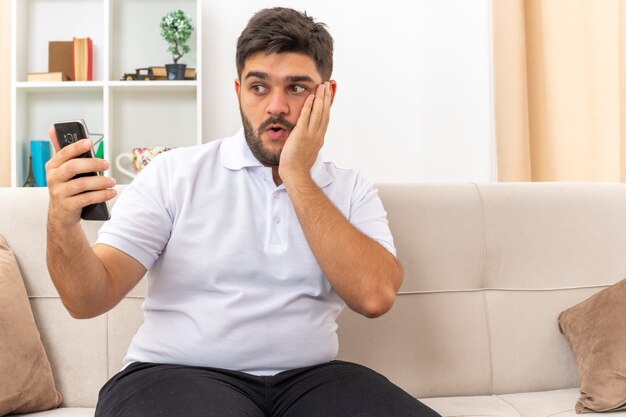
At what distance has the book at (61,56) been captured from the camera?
129 inches

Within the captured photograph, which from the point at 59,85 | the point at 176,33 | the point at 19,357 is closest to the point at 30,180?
the point at 59,85

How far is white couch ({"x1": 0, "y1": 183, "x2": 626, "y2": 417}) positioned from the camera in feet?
5.48

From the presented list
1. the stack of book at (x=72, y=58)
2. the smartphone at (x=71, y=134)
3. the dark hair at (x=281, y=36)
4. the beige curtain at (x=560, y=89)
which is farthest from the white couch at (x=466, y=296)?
the stack of book at (x=72, y=58)

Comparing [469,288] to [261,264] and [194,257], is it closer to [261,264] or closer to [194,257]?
[261,264]

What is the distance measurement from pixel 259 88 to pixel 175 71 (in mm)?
1724

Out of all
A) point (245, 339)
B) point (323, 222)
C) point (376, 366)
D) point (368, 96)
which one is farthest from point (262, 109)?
point (368, 96)

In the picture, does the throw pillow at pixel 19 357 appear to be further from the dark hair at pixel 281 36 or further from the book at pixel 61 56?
the book at pixel 61 56

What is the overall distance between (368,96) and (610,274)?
5.67 feet

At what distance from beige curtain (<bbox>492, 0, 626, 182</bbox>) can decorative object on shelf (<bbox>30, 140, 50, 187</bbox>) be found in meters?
1.93

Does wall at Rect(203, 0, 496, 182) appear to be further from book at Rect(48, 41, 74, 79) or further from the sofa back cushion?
the sofa back cushion

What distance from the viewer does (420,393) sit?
176 cm

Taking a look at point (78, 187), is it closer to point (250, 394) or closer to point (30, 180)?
point (250, 394)

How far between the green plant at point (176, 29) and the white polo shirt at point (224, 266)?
1.79 meters

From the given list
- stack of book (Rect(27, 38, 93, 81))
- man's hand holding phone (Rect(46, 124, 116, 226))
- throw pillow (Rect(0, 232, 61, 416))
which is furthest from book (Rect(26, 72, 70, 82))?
man's hand holding phone (Rect(46, 124, 116, 226))
